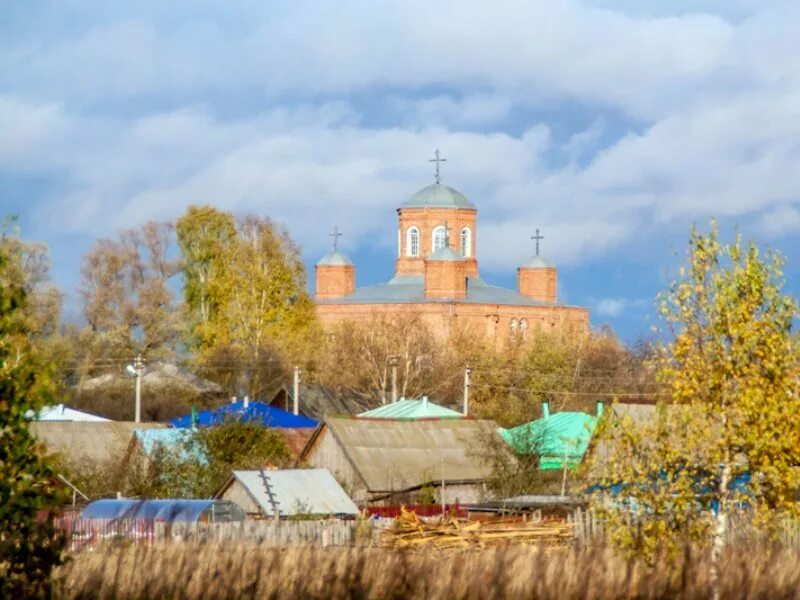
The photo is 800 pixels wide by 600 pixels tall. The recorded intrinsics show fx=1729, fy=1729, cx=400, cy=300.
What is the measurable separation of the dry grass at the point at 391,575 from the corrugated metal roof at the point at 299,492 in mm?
17280

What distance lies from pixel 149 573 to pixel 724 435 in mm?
5692

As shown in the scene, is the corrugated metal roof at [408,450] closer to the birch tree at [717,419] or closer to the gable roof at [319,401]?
the gable roof at [319,401]

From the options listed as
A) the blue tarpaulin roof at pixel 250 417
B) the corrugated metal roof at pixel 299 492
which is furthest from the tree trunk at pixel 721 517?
the blue tarpaulin roof at pixel 250 417

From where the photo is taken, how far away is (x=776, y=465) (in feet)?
53.7

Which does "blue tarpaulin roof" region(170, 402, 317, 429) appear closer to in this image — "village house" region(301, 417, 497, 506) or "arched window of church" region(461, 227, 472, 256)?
"village house" region(301, 417, 497, 506)

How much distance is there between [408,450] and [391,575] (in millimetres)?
27219

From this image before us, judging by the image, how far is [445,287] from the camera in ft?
330

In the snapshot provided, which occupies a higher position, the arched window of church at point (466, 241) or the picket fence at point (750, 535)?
the arched window of church at point (466, 241)

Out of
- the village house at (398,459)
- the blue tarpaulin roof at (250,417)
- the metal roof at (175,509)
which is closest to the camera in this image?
the metal roof at (175,509)

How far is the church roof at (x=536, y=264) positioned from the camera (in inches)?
4254

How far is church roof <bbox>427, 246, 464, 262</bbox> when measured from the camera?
101m

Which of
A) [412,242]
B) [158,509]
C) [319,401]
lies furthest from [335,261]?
[158,509]

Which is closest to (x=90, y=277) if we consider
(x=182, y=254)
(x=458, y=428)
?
(x=182, y=254)

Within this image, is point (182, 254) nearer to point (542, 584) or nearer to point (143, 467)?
point (143, 467)
